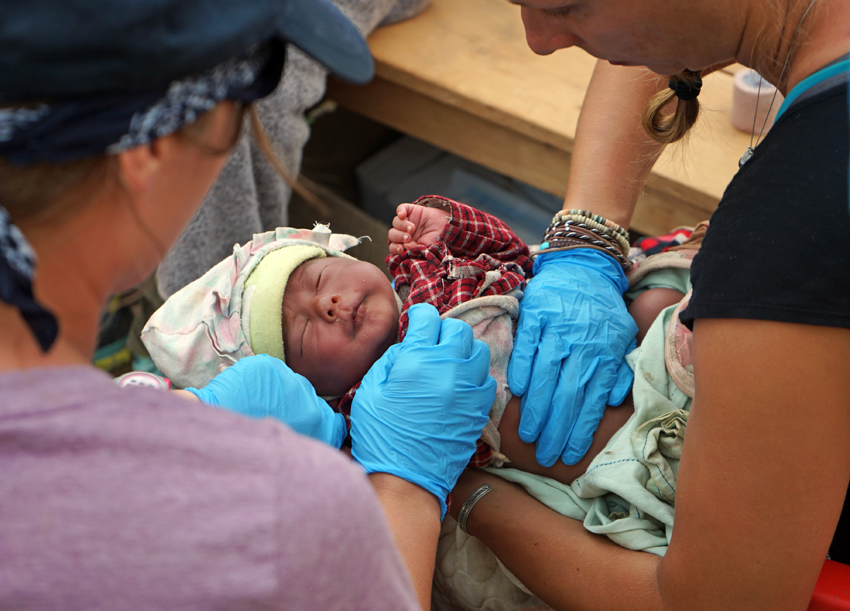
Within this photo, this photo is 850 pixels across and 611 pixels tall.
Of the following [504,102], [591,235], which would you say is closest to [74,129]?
[591,235]

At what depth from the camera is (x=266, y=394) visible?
1011mm

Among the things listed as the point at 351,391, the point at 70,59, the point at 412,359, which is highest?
the point at 70,59

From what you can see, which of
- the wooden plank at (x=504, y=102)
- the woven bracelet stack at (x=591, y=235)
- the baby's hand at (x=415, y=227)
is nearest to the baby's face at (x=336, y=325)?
the baby's hand at (x=415, y=227)

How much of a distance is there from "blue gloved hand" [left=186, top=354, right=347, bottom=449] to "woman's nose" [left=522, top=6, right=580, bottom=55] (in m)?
0.62

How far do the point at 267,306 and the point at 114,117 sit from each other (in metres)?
0.78

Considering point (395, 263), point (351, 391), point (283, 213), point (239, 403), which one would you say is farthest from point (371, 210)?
point (239, 403)

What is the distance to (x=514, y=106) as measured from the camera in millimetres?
1889

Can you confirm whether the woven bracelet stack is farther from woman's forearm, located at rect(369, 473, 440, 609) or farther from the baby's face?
woman's forearm, located at rect(369, 473, 440, 609)

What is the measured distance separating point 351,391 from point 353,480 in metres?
0.72

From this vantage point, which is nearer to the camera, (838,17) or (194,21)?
(194,21)

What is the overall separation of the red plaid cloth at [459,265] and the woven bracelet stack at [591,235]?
0.10 meters

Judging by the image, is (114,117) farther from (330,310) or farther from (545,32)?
(330,310)

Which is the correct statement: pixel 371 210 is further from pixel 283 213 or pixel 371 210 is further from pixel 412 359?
pixel 412 359

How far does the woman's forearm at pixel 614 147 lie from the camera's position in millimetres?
1305
